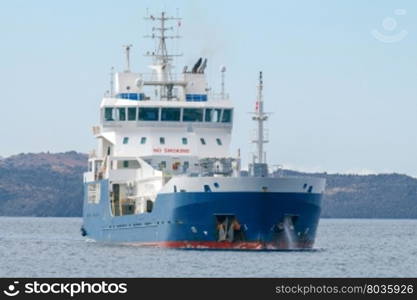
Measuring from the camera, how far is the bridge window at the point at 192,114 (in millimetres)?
79875

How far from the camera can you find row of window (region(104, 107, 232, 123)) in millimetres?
79688

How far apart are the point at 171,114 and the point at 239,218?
10.8m

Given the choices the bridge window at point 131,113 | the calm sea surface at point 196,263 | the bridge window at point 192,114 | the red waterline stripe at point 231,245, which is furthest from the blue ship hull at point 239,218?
the bridge window at point 131,113

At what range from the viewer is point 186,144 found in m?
79.5

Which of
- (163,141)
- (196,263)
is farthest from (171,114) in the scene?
(196,263)

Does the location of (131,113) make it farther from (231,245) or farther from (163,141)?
(231,245)

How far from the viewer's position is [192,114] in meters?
79.9

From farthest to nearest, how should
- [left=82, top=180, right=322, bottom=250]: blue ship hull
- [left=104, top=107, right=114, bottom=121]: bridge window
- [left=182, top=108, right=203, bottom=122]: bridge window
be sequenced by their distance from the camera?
[left=104, top=107, right=114, bottom=121]: bridge window, [left=182, top=108, right=203, bottom=122]: bridge window, [left=82, top=180, right=322, bottom=250]: blue ship hull

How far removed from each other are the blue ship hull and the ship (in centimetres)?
5

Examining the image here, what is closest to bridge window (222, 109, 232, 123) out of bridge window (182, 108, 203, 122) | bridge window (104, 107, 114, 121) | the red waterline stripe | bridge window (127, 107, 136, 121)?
bridge window (182, 108, 203, 122)

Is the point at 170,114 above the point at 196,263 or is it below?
above

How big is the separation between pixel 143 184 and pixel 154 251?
20.8 ft

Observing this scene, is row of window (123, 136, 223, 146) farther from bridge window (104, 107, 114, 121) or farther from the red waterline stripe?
the red waterline stripe

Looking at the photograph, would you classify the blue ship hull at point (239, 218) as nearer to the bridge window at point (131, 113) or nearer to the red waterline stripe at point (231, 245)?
the red waterline stripe at point (231, 245)
